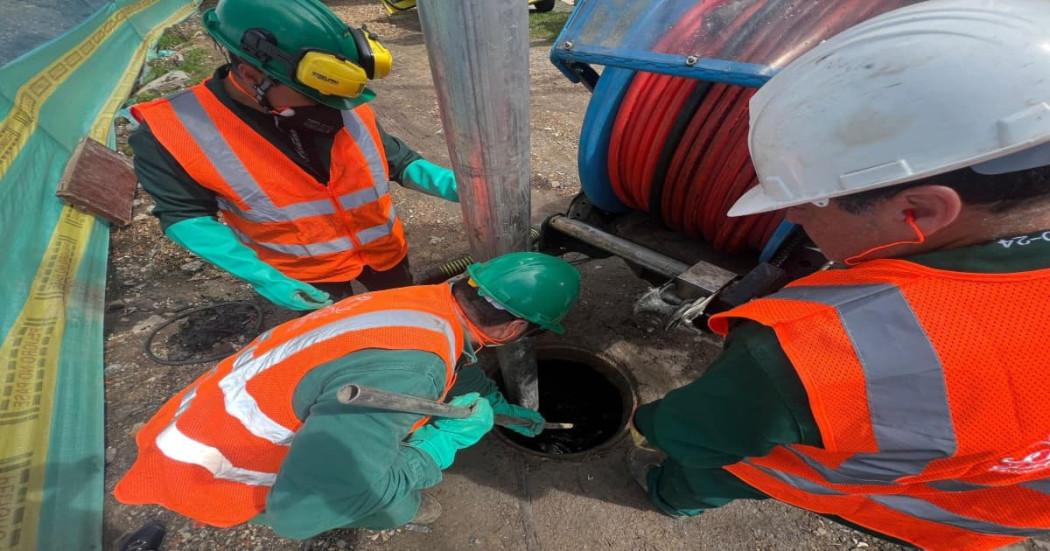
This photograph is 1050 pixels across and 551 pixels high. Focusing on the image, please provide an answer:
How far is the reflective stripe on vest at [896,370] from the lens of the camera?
1.07 m

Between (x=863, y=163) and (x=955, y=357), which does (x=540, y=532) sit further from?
(x=863, y=163)

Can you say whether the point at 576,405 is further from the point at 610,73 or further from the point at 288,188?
the point at 288,188

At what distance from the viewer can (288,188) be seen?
2.26 meters

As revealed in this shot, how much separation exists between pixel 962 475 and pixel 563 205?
372 centimetres

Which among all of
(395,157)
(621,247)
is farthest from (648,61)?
(395,157)

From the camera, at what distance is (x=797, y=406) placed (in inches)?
47.6

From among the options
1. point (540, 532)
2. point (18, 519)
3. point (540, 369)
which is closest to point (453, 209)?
point (540, 369)

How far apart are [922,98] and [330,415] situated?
63.2 inches

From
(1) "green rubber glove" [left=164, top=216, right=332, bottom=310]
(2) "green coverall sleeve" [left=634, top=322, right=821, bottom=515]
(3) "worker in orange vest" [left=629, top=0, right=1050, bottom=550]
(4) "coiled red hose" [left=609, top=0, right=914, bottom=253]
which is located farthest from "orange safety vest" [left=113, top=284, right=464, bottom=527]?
(4) "coiled red hose" [left=609, top=0, right=914, bottom=253]

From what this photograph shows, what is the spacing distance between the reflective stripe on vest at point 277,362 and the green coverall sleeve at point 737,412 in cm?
86

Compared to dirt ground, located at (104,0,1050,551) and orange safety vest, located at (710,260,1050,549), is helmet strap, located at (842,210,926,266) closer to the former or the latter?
orange safety vest, located at (710,260,1050,549)

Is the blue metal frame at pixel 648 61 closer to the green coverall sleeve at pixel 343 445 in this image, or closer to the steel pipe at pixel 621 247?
the steel pipe at pixel 621 247

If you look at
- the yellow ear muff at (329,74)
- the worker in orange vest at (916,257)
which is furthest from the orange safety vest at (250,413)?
the worker in orange vest at (916,257)

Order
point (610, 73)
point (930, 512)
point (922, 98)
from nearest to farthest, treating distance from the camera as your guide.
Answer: point (922, 98)
point (930, 512)
point (610, 73)
